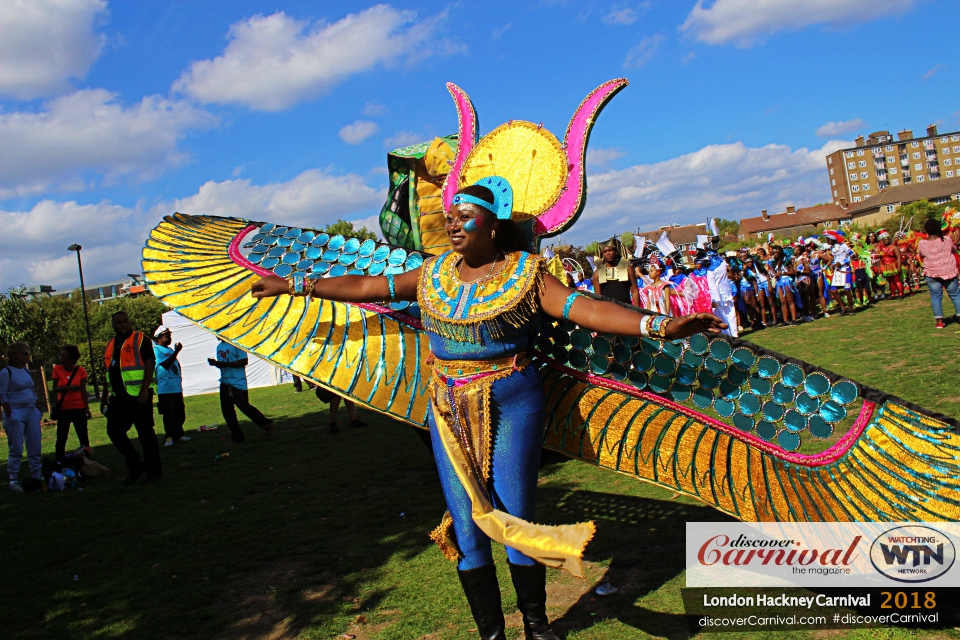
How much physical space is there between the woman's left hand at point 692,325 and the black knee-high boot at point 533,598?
1154 mm

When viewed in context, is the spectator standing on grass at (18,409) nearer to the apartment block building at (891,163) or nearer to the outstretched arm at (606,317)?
the outstretched arm at (606,317)

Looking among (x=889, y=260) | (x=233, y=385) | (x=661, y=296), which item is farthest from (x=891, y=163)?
(x=233, y=385)

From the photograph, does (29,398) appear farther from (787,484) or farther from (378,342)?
(787,484)

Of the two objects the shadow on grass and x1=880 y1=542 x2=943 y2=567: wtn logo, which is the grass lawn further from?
x1=880 y1=542 x2=943 y2=567: wtn logo

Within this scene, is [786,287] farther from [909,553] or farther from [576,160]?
[576,160]

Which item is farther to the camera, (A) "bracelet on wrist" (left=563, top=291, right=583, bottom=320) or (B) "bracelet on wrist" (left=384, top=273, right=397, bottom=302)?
(B) "bracelet on wrist" (left=384, top=273, right=397, bottom=302)

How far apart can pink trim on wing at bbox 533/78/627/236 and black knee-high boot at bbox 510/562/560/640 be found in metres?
1.55

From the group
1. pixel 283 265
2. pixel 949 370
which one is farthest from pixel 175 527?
pixel 949 370

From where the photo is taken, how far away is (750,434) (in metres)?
3.15

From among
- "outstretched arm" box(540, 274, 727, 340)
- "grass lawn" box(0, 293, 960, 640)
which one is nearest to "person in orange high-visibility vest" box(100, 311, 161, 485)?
"grass lawn" box(0, 293, 960, 640)

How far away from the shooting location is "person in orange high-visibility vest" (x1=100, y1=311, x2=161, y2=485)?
24.6 ft

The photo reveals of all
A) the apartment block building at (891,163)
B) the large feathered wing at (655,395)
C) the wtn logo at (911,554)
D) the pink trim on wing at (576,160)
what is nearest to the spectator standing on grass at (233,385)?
the large feathered wing at (655,395)

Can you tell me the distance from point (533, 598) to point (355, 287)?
62.4 inches

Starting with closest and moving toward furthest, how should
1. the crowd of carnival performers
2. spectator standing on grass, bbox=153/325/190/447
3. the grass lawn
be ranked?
the grass lawn → spectator standing on grass, bbox=153/325/190/447 → the crowd of carnival performers
